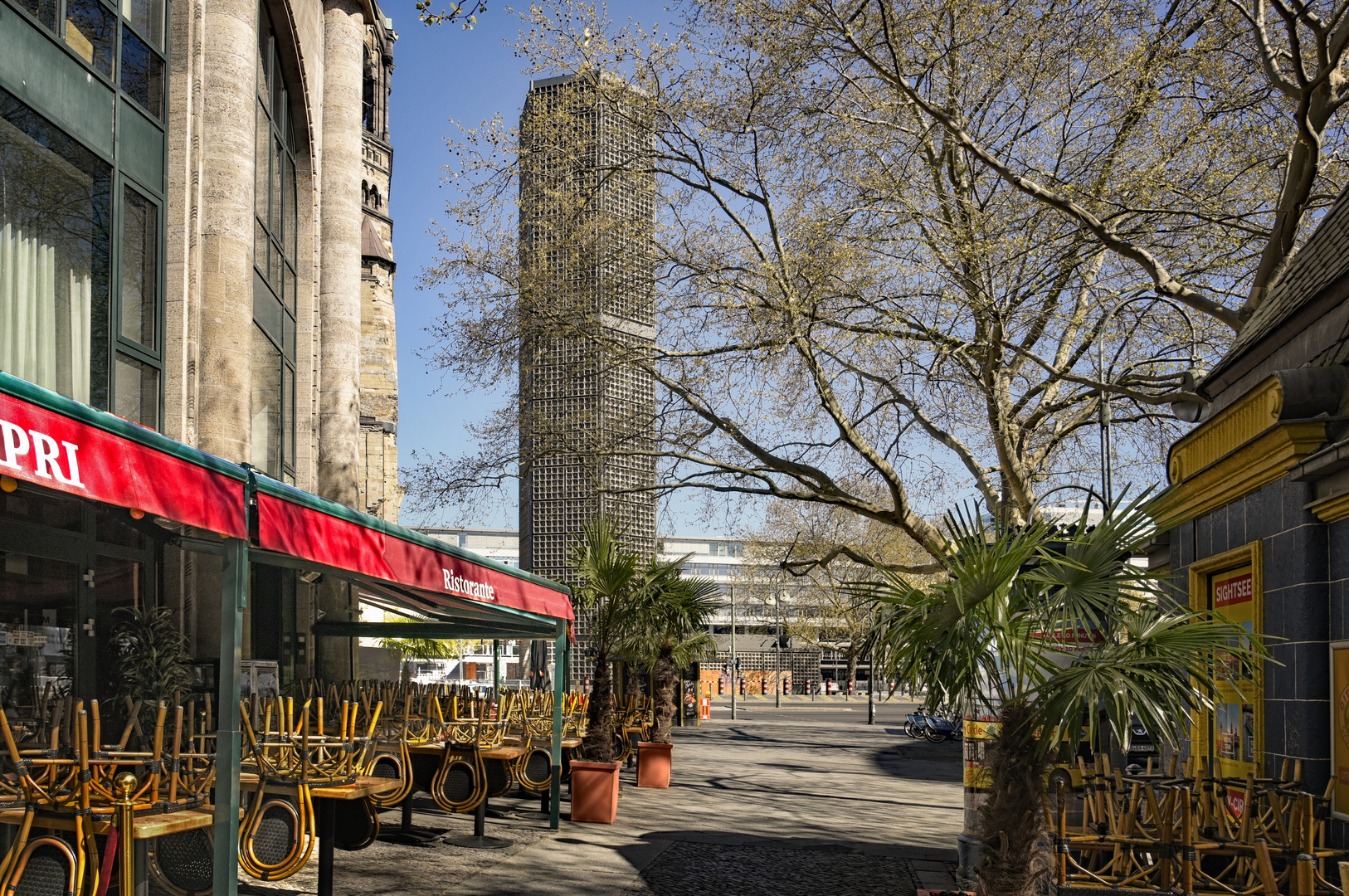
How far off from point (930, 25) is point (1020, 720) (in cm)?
1190

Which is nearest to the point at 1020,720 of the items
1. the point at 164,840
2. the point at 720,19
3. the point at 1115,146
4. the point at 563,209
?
the point at 164,840

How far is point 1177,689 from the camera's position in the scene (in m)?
6.18

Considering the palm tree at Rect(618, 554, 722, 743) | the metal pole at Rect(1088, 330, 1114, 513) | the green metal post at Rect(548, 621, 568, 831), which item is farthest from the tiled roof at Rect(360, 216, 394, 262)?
the green metal post at Rect(548, 621, 568, 831)

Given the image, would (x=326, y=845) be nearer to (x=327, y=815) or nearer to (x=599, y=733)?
(x=327, y=815)

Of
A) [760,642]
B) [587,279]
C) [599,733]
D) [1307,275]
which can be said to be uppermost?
[587,279]

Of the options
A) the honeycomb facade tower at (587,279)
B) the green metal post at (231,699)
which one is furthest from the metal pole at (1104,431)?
the green metal post at (231,699)

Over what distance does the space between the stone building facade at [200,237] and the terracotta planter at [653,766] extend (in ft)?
18.7

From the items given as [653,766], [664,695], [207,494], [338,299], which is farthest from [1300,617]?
[338,299]

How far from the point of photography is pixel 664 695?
70.0 ft

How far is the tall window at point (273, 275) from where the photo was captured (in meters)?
16.6

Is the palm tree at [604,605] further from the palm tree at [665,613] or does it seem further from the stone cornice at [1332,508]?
the stone cornice at [1332,508]

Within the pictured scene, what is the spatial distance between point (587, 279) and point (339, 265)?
522cm

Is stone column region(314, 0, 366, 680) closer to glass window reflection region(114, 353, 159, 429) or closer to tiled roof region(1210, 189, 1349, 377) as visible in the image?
glass window reflection region(114, 353, 159, 429)

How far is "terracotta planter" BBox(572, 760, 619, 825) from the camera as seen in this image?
13961 millimetres
